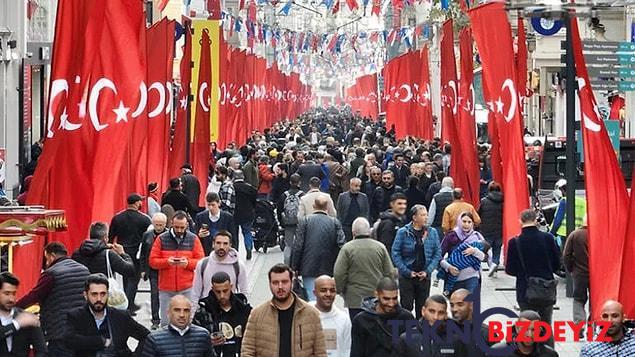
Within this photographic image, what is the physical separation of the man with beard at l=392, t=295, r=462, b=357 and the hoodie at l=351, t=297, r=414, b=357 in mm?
260

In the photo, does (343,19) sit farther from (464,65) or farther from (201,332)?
(201,332)

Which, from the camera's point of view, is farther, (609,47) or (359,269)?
(609,47)

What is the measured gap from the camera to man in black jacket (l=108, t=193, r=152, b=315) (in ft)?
53.0

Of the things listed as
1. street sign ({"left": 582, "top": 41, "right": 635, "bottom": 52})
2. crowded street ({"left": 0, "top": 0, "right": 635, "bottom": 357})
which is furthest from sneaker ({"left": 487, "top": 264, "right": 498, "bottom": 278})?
street sign ({"left": 582, "top": 41, "right": 635, "bottom": 52})

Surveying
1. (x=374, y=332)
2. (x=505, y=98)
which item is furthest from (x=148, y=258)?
(x=374, y=332)

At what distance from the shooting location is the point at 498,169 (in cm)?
2048

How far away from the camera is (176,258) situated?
46.6 feet

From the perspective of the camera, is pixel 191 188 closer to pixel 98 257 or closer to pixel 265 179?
pixel 265 179

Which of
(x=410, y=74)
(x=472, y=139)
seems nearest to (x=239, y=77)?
(x=410, y=74)

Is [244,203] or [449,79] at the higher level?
[449,79]

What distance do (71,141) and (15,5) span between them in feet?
61.3

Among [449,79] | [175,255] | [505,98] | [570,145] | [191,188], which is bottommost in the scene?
[175,255]

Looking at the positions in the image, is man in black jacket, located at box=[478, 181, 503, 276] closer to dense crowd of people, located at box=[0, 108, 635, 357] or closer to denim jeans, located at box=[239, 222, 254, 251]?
Result: dense crowd of people, located at box=[0, 108, 635, 357]

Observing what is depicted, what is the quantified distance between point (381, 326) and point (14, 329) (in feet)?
7.74
